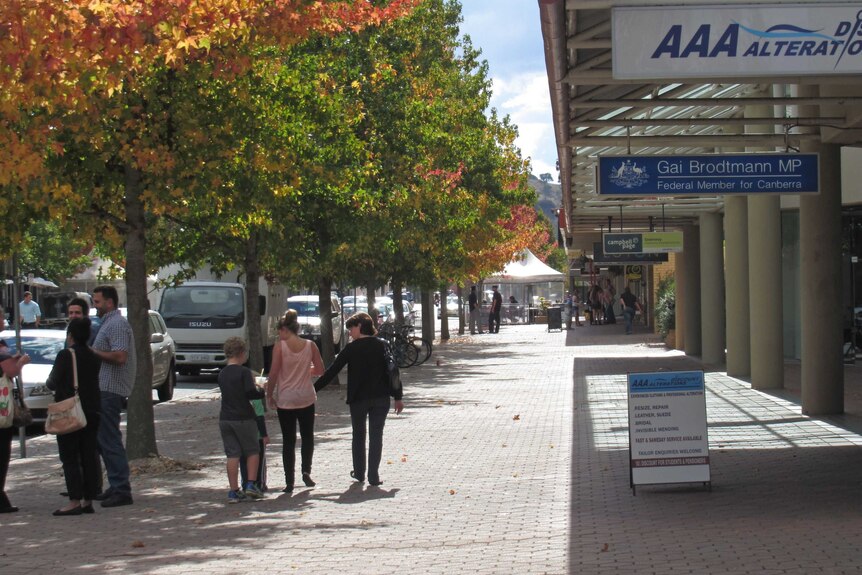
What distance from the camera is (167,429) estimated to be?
1672cm

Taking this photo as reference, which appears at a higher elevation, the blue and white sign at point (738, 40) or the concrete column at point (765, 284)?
the blue and white sign at point (738, 40)

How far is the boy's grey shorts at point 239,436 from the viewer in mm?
10742

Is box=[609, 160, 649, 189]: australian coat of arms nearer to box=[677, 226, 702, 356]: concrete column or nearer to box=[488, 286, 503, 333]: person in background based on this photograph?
box=[677, 226, 702, 356]: concrete column

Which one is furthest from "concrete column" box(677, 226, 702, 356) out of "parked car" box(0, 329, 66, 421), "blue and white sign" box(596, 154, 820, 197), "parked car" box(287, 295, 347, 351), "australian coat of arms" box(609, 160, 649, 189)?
"australian coat of arms" box(609, 160, 649, 189)

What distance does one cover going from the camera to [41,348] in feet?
59.2

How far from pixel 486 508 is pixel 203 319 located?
1717 centimetres

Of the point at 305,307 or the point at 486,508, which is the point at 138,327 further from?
the point at 305,307

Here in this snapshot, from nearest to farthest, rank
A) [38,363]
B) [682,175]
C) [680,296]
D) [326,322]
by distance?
[682,175], [38,363], [326,322], [680,296]

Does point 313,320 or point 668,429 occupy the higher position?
point 313,320

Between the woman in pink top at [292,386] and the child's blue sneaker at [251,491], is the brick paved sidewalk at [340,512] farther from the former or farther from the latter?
the woman in pink top at [292,386]

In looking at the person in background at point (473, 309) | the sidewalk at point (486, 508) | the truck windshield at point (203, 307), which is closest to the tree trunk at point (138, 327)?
the sidewalk at point (486, 508)

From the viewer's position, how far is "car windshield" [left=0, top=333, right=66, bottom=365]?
17.6 metres

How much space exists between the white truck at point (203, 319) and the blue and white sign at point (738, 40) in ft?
57.3

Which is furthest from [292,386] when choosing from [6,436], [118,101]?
[118,101]
